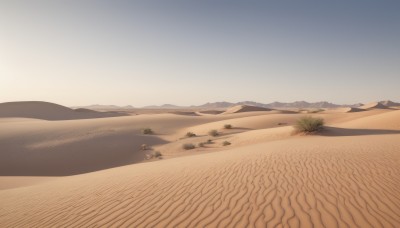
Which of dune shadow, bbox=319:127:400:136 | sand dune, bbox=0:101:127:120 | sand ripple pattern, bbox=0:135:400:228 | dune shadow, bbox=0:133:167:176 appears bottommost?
dune shadow, bbox=0:133:167:176

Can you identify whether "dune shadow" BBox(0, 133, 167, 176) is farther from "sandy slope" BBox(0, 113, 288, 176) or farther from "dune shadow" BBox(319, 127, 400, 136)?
"dune shadow" BBox(319, 127, 400, 136)

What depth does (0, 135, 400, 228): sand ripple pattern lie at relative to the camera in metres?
4.07

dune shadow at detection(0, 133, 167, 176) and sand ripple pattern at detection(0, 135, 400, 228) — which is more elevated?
sand ripple pattern at detection(0, 135, 400, 228)

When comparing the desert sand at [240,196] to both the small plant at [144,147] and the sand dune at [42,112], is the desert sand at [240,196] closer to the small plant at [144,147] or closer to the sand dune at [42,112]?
the small plant at [144,147]

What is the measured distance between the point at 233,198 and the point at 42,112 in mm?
54906

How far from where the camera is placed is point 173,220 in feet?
13.8

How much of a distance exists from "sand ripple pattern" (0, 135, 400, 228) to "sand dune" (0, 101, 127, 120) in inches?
1679

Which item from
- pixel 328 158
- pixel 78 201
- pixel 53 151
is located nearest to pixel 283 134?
pixel 328 158

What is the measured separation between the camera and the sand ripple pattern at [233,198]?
4070mm

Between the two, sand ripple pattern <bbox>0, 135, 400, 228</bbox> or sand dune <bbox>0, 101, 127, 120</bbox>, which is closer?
sand ripple pattern <bbox>0, 135, 400, 228</bbox>

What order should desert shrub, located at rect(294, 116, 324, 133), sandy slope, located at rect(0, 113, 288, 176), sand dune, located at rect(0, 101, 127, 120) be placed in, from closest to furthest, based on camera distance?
1. sandy slope, located at rect(0, 113, 288, 176)
2. desert shrub, located at rect(294, 116, 324, 133)
3. sand dune, located at rect(0, 101, 127, 120)

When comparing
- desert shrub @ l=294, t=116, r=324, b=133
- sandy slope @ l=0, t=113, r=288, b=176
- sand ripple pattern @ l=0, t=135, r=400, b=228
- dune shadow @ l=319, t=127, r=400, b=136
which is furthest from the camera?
desert shrub @ l=294, t=116, r=324, b=133

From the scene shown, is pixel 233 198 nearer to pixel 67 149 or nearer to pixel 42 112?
pixel 67 149

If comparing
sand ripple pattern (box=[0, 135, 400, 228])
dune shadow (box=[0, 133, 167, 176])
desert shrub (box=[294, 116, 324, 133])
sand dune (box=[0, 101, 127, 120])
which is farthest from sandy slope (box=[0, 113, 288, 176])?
sand dune (box=[0, 101, 127, 120])
